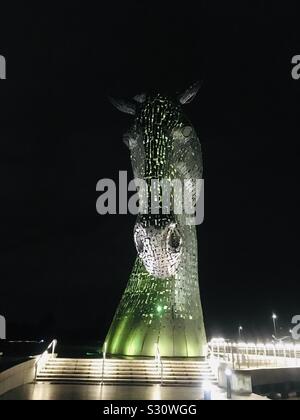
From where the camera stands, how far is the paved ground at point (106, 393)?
10648mm

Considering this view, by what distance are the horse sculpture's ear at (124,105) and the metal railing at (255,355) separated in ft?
40.7

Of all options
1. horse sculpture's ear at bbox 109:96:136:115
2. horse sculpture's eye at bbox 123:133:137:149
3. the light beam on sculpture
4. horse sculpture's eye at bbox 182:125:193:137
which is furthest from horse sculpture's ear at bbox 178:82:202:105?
horse sculpture's eye at bbox 123:133:137:149

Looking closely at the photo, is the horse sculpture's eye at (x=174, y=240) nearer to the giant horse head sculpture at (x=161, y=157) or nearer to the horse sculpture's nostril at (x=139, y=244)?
the giant horse head sculpture at (x=161, y=157)

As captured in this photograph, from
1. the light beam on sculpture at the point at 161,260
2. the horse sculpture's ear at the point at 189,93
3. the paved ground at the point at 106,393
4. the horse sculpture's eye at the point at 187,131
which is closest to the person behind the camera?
the paved ground at the point at 106,393

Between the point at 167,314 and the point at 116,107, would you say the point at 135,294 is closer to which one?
the point at 167,314

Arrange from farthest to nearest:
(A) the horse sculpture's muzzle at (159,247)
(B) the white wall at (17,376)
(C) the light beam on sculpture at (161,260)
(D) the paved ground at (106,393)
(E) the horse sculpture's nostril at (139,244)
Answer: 1. (E) the horse sculpture's nostril at (139,244)
2. (A) the horse sculpture's muzzle at (159,247)
3. (C) the light beam on sculpture at (161,260)
4. (B) the white wall at (17,376)
5. (D) the paved ground at (106,393)

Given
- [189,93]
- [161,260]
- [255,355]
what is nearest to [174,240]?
[161,260]

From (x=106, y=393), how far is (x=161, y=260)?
8.02 meters

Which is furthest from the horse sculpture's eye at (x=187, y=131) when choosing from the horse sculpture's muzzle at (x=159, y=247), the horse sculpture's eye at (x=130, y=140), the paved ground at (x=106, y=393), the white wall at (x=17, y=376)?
the white wall at (x=17, y=376)

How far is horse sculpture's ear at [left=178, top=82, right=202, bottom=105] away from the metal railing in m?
12.4

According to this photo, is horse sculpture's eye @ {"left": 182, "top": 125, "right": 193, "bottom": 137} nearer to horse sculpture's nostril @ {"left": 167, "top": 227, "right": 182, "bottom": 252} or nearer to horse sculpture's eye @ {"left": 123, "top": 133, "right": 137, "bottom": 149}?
horse sculpture's eye @ {"left": 123, "top": 133, "right": 137, "bottom": 149}
